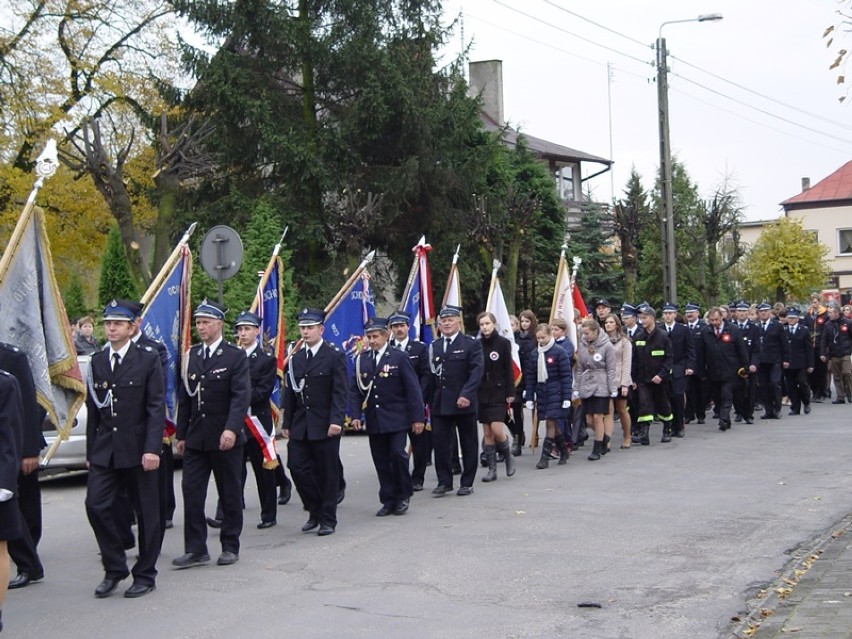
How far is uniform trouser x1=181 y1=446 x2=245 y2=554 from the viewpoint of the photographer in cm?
895

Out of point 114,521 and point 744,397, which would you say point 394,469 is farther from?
point 744,397

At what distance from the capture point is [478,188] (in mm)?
35062

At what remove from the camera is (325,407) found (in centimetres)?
1045

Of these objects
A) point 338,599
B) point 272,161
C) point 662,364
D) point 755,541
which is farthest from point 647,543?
point 272,161

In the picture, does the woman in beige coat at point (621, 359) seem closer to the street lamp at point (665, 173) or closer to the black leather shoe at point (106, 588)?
the black leather shoe at point (106, 588)

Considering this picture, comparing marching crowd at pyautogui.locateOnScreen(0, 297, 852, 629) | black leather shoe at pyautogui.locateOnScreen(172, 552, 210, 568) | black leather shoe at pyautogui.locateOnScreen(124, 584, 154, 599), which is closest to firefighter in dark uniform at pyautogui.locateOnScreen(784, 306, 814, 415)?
marching crowd at pyautogui.locateOnScreen(0, 297, 852, 629)

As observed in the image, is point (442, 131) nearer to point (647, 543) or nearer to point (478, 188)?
point (478, 188)

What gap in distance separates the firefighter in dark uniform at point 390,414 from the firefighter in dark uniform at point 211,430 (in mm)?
2259

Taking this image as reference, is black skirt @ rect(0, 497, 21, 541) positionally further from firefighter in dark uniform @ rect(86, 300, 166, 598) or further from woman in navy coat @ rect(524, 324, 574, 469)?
woman in navy coat @ rect(524, 324, 574, 469)

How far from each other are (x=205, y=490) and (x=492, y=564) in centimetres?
218

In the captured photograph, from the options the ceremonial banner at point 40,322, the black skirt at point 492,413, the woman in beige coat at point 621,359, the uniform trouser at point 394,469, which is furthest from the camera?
the woman in beige coat at point 621,359

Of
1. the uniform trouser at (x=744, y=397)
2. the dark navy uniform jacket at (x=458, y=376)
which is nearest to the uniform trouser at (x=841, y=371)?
the uniform trouser at (x=744, y=397)

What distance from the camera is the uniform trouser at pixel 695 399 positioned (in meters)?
19.8

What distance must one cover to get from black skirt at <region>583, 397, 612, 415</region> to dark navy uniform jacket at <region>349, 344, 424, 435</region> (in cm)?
463
